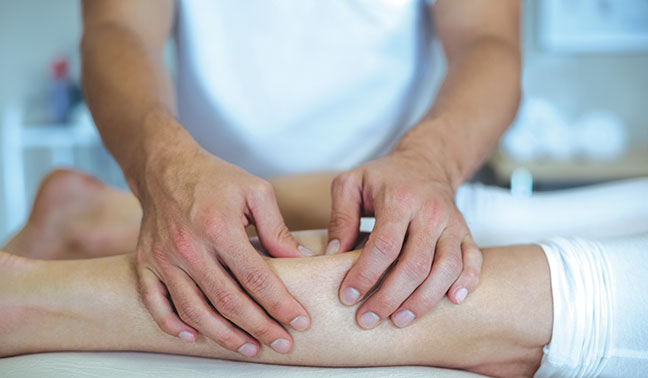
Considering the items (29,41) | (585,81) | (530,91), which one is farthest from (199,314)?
(29,41)

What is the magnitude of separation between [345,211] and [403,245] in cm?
9

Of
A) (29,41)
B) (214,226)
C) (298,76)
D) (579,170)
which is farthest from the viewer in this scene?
(29,41)

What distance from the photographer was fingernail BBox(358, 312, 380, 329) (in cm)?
64

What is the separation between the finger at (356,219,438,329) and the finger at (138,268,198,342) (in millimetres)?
217

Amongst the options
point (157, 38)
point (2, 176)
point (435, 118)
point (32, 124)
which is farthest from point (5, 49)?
point (435, 118)

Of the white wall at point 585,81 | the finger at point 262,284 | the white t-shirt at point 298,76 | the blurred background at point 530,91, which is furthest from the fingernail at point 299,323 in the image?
the white wall at point 585,81

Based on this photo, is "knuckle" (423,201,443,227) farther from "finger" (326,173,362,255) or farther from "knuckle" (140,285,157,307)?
"knuckle" (140,285,157,307)

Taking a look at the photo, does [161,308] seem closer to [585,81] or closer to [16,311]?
[16,311]

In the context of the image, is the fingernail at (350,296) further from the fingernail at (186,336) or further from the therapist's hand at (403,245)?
the fingernail at (186,336)

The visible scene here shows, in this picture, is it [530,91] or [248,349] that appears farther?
[530,91]

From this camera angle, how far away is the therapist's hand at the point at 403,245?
61cm

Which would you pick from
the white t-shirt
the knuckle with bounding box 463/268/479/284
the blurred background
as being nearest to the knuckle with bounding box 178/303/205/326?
the knuckle with bounding box 463/268/479/284

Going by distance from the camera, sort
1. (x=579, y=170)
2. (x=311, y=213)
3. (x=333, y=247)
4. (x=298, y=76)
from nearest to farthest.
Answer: (x=333, y=247), (x=311, y=213), (x=298, y=76), (x=579, y=170)

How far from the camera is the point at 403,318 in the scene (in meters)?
0.65
